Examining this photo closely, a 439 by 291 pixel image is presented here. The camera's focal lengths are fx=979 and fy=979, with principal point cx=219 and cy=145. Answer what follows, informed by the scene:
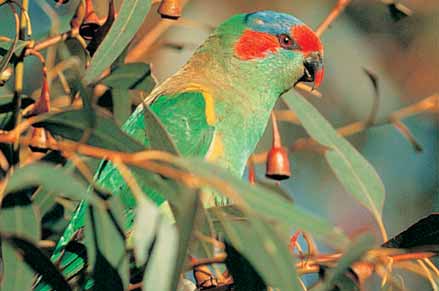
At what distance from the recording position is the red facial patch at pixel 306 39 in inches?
113

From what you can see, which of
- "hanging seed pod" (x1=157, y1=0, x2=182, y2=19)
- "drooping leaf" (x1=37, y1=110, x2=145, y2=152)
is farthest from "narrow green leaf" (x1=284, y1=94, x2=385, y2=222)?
"drooping leaf" (x1=37, y1=110, x2=145, y2=152)

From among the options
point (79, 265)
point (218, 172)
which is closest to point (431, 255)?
point (218, 172)

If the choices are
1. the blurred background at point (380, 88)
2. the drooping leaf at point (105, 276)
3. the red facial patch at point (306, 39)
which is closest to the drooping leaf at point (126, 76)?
the red facial patch at point (306, 39)

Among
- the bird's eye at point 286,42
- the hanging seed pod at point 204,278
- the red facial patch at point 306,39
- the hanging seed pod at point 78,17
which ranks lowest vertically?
the hanging seed pod at point 204,278

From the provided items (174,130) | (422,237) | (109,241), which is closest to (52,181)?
(109,241)

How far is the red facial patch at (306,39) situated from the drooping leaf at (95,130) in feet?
3.71

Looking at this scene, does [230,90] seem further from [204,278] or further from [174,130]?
[204,278]

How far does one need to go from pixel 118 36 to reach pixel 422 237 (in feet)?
2.44

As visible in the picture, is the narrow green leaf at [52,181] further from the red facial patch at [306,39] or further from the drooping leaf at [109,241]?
the red facial patch at [306,39]

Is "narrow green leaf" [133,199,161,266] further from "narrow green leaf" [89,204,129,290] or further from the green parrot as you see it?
the green parrot

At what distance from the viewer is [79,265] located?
2256 mm

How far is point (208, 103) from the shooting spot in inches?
106

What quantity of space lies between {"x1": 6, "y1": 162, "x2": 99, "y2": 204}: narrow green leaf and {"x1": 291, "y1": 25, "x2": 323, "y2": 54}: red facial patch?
140cm

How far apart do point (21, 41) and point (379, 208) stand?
880mm
